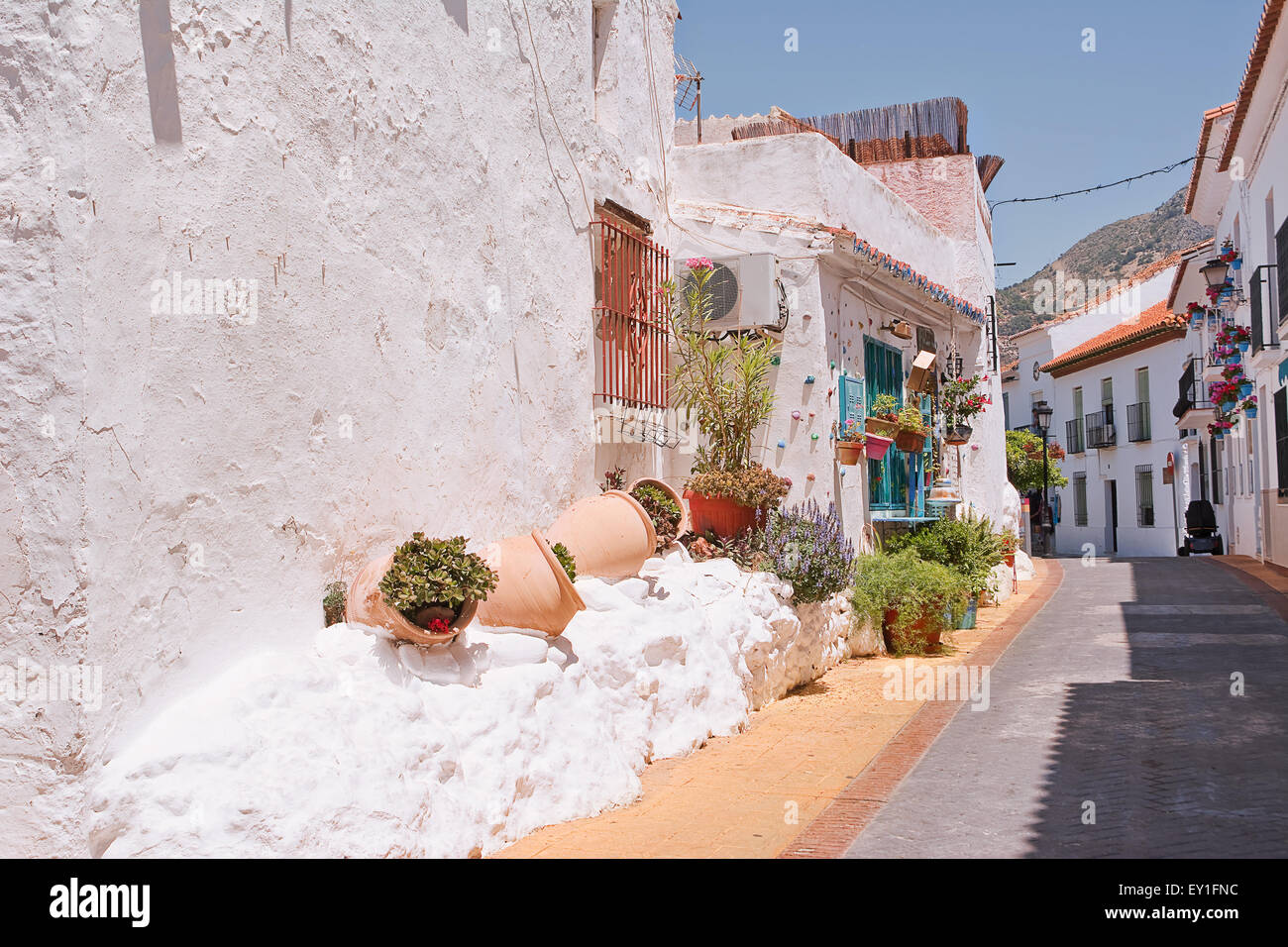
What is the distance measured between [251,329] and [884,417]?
30.4 feet

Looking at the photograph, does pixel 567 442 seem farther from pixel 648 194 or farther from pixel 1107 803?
pixel 1107 803

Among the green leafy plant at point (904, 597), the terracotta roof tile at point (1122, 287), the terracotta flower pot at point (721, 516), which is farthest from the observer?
the terracotta roof tile at point (1122, 287)

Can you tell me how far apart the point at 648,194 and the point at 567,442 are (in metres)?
3.12

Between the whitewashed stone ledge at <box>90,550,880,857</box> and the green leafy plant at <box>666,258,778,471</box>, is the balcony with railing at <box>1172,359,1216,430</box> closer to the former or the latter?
the green leafy plant at <box>666,258,778,471</box>

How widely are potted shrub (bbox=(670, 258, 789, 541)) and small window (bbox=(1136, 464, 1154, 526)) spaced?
29.3 metres

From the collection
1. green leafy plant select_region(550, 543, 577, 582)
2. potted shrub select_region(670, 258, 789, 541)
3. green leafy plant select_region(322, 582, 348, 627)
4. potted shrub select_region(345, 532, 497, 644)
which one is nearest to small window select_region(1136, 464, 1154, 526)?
potted shrub select_region(670, 258, 789, 541)

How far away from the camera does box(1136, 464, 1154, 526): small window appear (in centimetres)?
3606

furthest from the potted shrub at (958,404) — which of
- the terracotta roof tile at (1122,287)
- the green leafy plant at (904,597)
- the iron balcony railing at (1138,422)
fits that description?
the terracotta roof tile at (1122,287)

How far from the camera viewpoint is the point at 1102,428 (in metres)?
37.9

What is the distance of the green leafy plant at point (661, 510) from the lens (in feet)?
29.0

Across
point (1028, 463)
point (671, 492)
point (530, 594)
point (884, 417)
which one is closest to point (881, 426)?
point (884, 417)

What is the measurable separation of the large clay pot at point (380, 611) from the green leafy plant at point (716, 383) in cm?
483

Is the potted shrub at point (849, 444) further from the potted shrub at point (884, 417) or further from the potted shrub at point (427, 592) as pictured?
the potted shrub at point (427, 592)

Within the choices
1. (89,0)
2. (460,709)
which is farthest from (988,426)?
(89,0)
